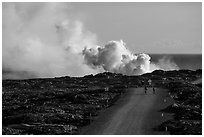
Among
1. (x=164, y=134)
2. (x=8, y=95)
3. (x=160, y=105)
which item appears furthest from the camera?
(x=8, y=95)

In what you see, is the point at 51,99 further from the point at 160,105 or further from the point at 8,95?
the point at 160,105

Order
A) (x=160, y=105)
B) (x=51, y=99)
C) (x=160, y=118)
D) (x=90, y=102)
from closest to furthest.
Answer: (x=160, y=118), (x=160, y=105), (x=90, y=102), (x=51, y=99)

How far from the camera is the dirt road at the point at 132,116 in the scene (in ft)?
130

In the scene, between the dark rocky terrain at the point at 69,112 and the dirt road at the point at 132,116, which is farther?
the dark rocky terrain at the point at 69,112

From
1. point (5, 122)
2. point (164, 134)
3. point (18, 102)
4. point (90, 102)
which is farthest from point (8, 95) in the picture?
point (164, 134)

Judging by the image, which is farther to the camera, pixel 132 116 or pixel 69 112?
pixel 69 112

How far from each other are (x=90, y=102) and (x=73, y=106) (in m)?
4.94

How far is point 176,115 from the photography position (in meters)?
48.2

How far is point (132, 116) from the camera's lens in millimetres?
46812

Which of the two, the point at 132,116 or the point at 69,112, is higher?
the point at 69,112

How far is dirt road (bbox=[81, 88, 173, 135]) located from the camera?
39688 millimetres

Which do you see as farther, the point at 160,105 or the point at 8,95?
the point at 8,95

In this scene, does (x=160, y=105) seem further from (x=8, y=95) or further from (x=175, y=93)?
(x=8, y=95)

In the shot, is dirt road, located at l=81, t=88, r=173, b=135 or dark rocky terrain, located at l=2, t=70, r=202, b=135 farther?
dark rocky terrain, located at l=2, t=70, r=202, b=135
